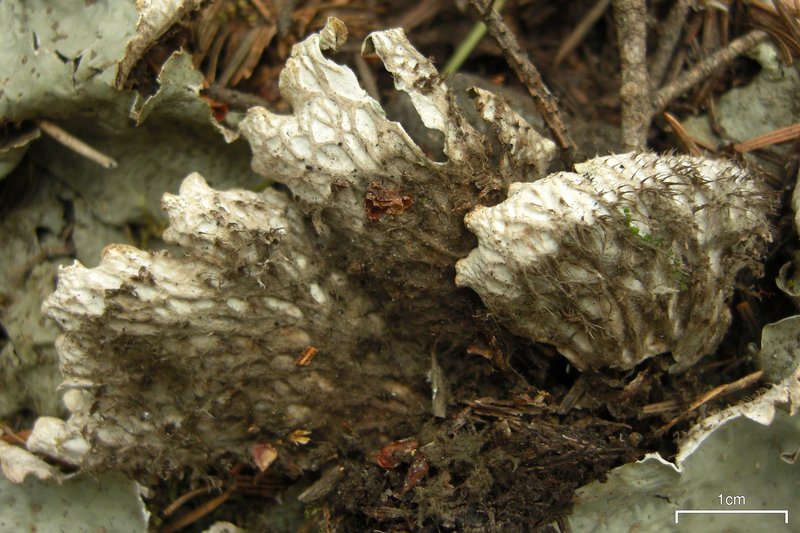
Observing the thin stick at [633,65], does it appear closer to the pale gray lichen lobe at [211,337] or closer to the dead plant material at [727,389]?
the dead plant material at [727,389]

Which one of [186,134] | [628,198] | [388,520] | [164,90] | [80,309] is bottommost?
[388,520]

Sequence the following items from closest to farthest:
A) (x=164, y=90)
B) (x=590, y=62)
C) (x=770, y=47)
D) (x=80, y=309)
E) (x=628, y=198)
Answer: (x=628, y=198)
(x=80, y=309)
(x=164, y=90)
(x=770, y=47)
(x=590, y=62)

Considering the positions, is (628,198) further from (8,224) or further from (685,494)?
(8,224)

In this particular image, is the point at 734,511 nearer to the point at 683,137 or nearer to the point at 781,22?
the point at 683,137

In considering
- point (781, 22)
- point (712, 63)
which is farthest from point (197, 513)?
point (781, 22)

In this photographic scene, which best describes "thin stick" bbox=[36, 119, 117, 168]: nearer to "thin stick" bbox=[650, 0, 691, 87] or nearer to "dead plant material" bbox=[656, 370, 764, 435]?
"thin stick" bbox=[650, 0, 691, 87]

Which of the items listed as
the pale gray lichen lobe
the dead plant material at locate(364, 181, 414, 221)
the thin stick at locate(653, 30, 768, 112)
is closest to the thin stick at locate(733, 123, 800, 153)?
the thin stick at locate(653, 30, 768, 112)

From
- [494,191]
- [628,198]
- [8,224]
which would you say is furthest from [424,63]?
[8,224]
